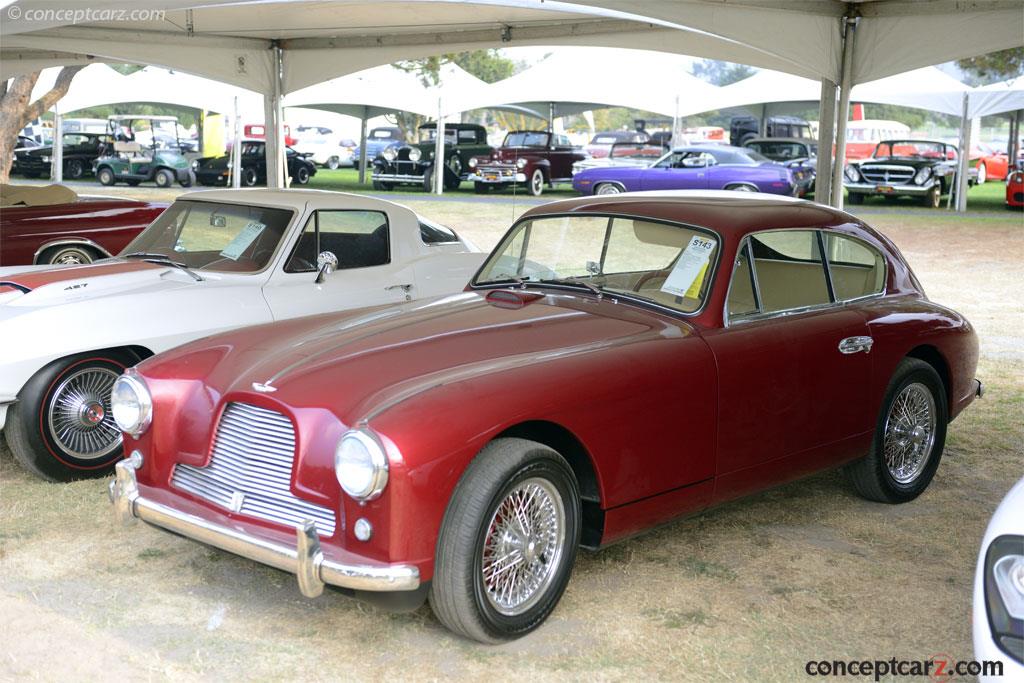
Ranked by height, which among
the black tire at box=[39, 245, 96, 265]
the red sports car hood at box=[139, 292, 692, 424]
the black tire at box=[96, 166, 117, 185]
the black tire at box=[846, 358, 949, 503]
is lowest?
the black tire at box=[846, 358, 949, 503]

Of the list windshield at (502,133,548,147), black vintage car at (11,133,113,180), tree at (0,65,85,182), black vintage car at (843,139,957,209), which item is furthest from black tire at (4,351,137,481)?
black vintage car at (11,133,113,180)

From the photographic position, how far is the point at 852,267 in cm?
520

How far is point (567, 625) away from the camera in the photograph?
12.4ft

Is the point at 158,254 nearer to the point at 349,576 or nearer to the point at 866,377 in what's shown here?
the point at 349,576

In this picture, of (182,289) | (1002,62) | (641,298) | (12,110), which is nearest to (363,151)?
(12,110)

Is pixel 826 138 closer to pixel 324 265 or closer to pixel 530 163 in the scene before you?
pixel 324 265

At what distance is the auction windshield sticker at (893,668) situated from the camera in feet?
11.4

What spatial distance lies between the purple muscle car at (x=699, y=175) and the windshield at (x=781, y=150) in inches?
140

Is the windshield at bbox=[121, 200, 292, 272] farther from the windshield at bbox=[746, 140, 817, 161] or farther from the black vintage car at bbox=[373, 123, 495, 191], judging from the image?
→ the windshield at bbox=[746, 140, 817, 161]

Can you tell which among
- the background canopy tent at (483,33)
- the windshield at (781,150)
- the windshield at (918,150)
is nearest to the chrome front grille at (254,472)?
the background canopy tent at (483,33)

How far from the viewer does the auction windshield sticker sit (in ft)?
11.4

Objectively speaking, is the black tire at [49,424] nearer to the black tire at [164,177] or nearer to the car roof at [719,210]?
the car roof at [719,210]

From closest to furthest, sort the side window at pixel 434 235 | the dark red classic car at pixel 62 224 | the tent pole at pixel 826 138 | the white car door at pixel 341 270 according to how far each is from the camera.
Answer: the white car door at pixel 341 270
the side window at pixel 434 235
the tent pole at pixel 826 138
the dark red classic car at pixel 62 224

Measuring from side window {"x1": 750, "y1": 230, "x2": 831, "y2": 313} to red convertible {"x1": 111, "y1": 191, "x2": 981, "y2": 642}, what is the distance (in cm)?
2
